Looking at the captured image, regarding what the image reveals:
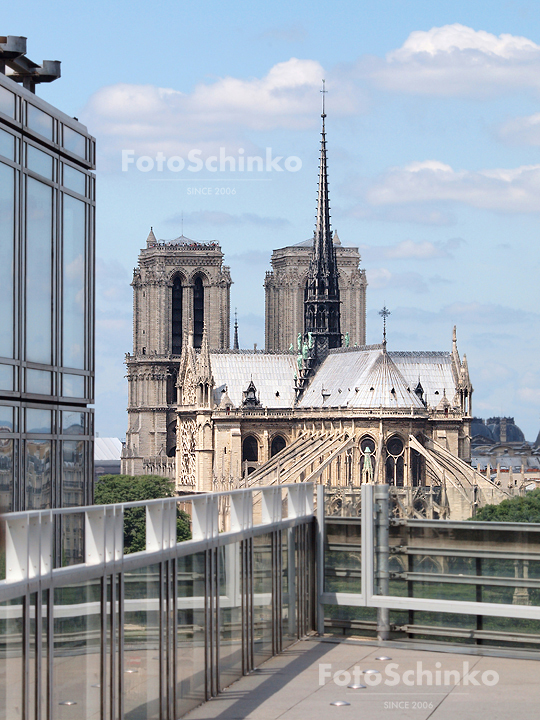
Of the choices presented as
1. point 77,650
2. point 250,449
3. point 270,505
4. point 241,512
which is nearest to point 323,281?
point 250,449

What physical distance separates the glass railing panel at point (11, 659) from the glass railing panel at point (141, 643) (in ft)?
6.87

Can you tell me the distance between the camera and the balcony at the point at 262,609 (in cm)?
1169

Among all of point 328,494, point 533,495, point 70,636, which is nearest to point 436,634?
point 328,494

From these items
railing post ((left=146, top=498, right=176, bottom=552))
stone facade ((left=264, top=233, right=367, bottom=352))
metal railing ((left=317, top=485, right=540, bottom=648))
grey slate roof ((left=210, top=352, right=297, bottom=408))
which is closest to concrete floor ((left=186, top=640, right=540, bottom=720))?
metal railing ((left=317, top=485, right=540, bottom=648))

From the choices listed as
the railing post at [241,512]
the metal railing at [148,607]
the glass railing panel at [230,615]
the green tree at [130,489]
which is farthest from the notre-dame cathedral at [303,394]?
the glass railing panel at [230,615]

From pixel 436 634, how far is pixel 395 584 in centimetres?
95

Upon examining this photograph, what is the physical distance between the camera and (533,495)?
8738 centimetres

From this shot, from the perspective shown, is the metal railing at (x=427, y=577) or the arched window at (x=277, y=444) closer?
the metal railing at (x=427, y=577)

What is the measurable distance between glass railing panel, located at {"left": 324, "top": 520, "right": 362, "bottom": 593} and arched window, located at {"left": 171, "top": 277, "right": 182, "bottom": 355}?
135 meters

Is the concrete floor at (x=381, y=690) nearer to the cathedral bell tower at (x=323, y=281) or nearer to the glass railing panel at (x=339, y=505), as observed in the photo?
the glass railing panel at (x=339, y=505)

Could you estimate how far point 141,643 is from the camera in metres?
13.4

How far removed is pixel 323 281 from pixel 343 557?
4053 inches

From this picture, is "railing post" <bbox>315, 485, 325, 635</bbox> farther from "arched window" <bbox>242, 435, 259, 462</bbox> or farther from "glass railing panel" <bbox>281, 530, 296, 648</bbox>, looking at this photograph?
"arched window" <bbox>242, 435, 259, 462</bbox>

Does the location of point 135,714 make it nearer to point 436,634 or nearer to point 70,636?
point 70,636
